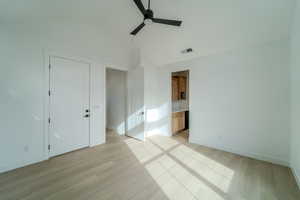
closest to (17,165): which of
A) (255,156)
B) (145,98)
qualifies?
(145,98)

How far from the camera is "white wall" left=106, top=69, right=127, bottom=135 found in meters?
4.30

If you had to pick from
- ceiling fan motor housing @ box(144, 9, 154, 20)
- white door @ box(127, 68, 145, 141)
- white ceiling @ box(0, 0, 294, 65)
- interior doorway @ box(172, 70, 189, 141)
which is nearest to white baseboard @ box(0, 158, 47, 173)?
white door @ box(127, 68, 145, 141)

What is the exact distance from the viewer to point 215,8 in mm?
2127

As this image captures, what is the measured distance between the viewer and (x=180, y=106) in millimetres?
5094

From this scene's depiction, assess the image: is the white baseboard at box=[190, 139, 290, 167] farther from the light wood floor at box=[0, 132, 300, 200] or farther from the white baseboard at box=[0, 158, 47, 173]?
the white baseboard at box=[0, 158, 47, 173]

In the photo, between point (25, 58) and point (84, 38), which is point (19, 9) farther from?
point (84, 38)

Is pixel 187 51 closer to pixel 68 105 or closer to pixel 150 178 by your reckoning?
pixel 150 178

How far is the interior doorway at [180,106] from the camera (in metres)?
4.34

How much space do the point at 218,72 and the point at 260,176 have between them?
2.21 m

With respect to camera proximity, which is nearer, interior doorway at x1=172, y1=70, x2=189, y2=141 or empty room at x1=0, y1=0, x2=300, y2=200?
empty room at x1=0, y1=0, x2=300, y2=200

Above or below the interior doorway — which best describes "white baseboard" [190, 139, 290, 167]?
A: below

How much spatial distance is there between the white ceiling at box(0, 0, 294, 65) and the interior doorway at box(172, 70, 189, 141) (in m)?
1.72

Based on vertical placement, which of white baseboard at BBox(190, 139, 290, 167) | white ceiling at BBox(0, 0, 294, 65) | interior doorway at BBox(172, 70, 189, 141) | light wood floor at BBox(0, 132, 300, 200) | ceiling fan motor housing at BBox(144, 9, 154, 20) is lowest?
light wood floor at BBox(0, 132, 300, 200)

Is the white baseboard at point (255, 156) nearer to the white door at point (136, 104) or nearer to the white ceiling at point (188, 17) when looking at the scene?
the white door at point (136, 104)
